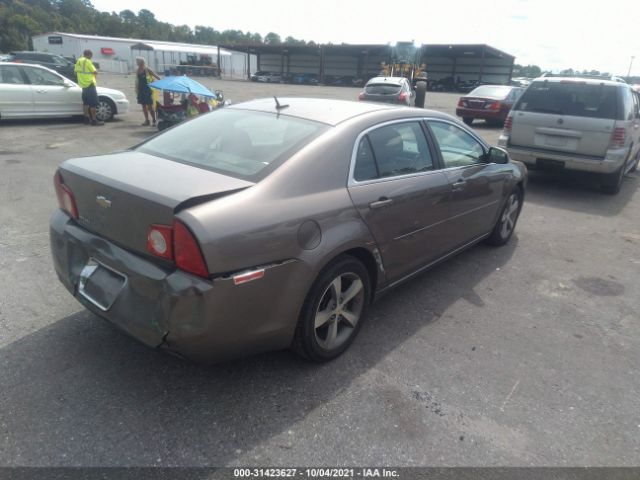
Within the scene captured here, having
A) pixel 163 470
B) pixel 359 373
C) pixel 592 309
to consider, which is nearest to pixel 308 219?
pixel 359 373

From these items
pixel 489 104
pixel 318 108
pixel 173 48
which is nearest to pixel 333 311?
pixel 318 108

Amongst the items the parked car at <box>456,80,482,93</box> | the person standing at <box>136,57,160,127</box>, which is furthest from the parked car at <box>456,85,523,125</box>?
the parked car at <box>456,80,482,93</box>

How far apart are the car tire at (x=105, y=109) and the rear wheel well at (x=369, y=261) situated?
1229 cm

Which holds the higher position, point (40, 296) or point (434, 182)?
point (434, 182)

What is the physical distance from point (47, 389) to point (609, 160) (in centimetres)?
802

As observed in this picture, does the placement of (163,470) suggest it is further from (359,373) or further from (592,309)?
(592,309)

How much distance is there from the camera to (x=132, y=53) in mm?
67500

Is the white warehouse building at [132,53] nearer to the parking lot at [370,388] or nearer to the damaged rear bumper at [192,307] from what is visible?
the parking lot at [370,388]

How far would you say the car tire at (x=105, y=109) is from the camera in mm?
13117

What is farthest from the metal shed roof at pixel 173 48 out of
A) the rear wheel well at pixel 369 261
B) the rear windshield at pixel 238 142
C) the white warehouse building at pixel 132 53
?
the rear wheel well at pixel 369 261

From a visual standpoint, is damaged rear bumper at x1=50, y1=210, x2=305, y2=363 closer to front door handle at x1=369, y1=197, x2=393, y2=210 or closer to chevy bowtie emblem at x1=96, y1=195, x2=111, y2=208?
chevy bowtie emblem at x1=96, y1=195, x2=111, y2=208

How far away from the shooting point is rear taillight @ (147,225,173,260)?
2.31m

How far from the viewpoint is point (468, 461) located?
235 centimetres

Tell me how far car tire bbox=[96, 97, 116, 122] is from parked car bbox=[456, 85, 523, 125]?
38.6 feet
